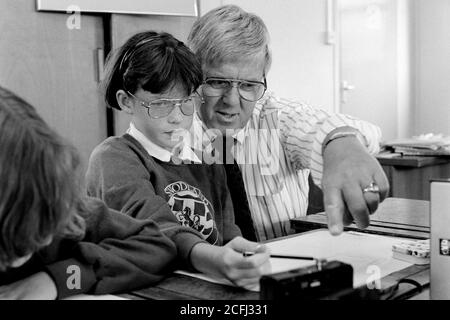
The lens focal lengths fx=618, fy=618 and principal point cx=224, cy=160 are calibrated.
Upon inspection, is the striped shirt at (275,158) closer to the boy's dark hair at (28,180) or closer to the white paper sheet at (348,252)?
the white paper sheet at (348,252)

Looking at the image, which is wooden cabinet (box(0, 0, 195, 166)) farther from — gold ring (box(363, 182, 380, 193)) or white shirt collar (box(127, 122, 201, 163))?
gold ring (box(363, 182, 380, 193))

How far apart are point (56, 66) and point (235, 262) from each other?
6.33 ft

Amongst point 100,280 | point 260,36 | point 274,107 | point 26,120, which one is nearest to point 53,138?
point 26,120

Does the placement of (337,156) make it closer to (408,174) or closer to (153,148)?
(153,148)

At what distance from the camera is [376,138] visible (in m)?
1.44

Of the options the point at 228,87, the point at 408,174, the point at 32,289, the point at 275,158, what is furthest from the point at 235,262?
the point at 408,174

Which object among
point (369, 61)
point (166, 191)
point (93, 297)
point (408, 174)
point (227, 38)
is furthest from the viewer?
point (369, 61)

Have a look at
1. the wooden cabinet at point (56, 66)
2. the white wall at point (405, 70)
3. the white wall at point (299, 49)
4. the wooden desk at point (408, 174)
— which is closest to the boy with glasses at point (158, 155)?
the wooden cabinet at point (56, 66)

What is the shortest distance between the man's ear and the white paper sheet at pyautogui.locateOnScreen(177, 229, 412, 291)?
15.0 inches

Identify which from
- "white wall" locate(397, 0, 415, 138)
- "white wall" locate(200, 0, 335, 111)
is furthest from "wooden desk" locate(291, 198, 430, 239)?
"white wall" locate(397, 0, 415, 138)

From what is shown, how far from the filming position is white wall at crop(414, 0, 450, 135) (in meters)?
4.79

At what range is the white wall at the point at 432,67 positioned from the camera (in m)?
4.79

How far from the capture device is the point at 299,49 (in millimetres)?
3801
